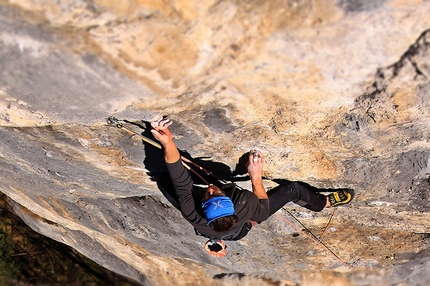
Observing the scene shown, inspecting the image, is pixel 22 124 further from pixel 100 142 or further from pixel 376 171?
pixel 376 171

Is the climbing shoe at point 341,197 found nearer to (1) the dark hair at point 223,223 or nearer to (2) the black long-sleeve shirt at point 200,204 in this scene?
(2) the black long-sleeve shirt at point 200,204

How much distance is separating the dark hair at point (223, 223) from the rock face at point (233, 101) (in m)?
0.36

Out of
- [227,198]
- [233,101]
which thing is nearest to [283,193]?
[227,198]

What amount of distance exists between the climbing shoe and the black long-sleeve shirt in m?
0.43

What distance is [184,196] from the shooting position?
7.05 feet

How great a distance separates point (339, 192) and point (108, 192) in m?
1.65

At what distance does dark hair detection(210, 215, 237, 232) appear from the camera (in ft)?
6.72

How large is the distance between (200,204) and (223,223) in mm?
215

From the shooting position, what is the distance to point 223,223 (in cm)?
206

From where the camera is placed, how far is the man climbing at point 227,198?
2027 millimetres

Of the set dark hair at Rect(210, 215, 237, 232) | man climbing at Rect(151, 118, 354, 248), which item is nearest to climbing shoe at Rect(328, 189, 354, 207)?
man climbing at Rect(151, 118, 354, 248)

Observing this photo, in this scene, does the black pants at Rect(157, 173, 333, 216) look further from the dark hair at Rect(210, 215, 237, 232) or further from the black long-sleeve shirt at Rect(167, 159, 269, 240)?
the dark hair at Rect(210, 215, 237, 232)

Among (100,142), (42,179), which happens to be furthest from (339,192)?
(42,179)

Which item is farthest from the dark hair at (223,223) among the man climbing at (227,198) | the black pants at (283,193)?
the black pants at (283,193)
